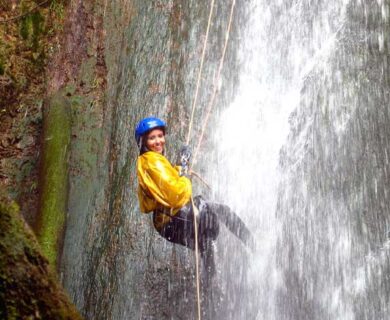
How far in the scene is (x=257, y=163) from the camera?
7469 millimetres

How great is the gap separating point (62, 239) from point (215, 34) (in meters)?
3.51

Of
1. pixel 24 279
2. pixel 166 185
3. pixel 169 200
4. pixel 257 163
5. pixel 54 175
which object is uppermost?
pixel 257 163

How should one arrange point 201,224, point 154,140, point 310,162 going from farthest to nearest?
point 310,162, point 201,224, point 154,140

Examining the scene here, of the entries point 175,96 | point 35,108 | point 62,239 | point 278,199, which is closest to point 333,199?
point 278,199

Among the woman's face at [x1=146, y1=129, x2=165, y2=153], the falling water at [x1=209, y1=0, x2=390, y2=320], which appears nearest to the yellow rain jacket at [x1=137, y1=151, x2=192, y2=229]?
the woman's face at [x1=146, y1=129, x2=165, y2=153]

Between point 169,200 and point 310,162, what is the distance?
2670 millimetres

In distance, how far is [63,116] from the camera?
8438mm

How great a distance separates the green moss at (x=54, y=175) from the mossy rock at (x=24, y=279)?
555 cm

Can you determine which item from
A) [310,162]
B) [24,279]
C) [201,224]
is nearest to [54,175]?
[201,224]

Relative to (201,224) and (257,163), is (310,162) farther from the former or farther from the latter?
(201,224)

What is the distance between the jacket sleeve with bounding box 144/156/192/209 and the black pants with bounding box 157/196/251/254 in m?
0.39

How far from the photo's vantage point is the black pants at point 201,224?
18.0 feet

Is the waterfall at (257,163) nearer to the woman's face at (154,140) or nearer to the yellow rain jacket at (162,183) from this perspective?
the yellow rain jacket at (162,183)

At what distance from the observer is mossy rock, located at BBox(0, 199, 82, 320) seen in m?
2.19
